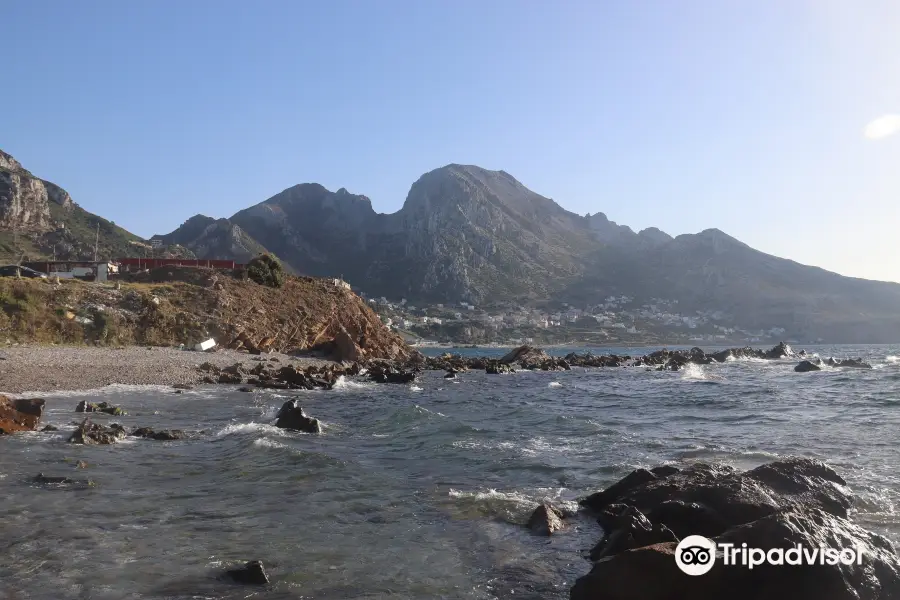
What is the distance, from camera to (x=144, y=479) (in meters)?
13.2

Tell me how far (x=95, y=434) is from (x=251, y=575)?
11.8 metres

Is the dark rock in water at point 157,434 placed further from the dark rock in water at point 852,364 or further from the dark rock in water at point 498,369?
the dark rock in water at point 852,364

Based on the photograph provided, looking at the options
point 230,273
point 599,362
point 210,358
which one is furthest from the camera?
point 599,362

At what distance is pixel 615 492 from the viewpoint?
1211 centimetres

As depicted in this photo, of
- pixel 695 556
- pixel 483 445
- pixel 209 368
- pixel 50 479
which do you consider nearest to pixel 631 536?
pixel 695 556

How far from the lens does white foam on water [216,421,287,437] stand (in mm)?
19727

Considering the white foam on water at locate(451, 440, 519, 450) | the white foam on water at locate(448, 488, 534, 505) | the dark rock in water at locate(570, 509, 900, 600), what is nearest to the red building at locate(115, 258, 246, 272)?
the white foam on water at locate(451, 440, 519, 450)

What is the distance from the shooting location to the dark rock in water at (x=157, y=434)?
59.2ft

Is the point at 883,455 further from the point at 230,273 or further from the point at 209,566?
the point at 230,273

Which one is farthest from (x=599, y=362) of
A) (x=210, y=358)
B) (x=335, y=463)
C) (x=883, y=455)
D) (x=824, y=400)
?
(x=335, y=463)

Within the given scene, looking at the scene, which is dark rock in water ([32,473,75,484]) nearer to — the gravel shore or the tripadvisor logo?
the tripadvisor logo

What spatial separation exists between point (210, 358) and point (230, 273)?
21.9m

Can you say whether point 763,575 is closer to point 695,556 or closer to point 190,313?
point 695,556

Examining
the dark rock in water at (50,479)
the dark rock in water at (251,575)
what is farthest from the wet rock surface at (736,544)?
the dark rock in water at (50,479)
